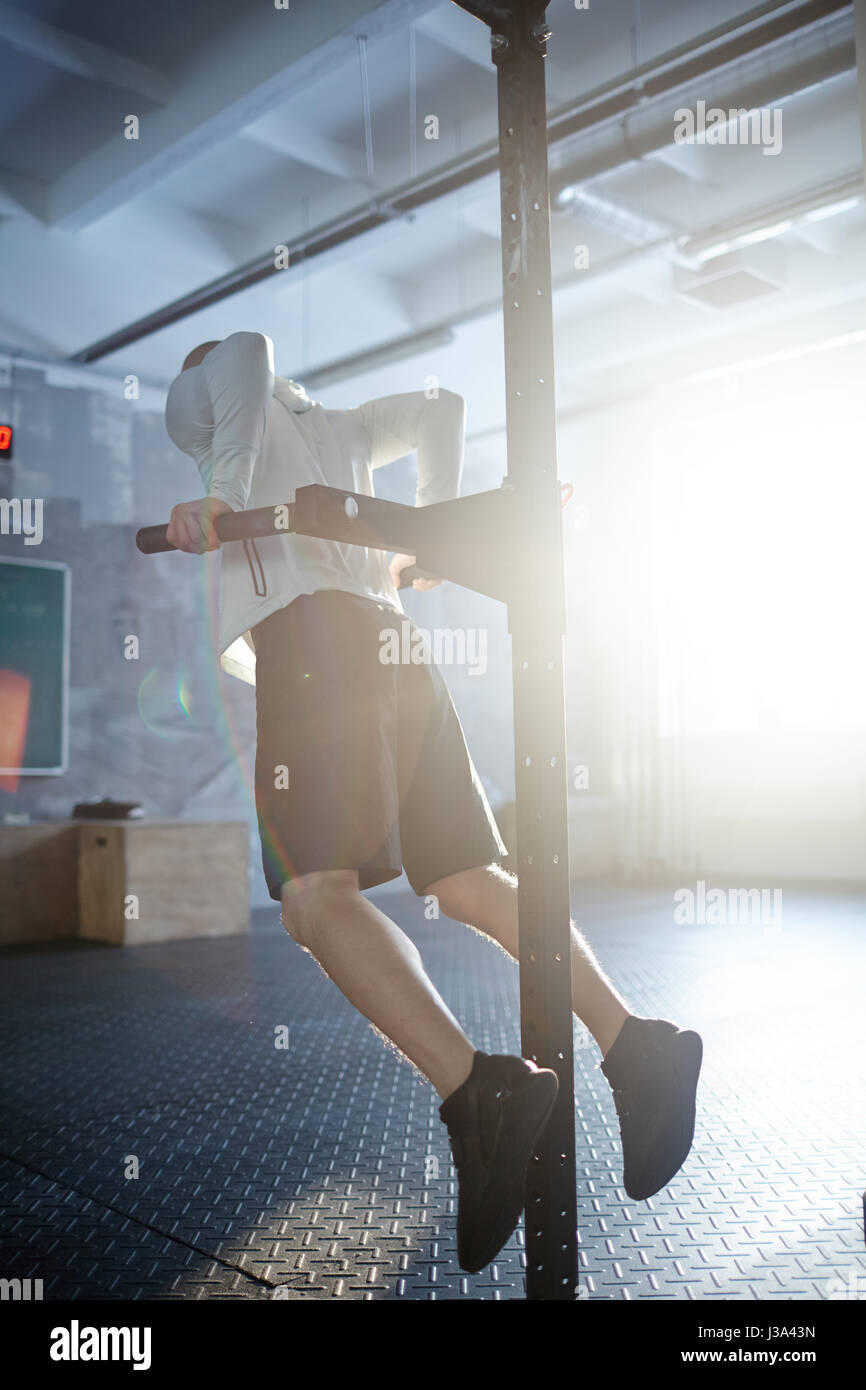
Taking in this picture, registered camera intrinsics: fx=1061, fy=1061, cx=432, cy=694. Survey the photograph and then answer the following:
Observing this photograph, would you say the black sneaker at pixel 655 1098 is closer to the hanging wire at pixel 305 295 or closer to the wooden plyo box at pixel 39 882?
the wooden plyo box at pixel 39 882

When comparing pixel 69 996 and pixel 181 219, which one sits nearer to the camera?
pixel 69 996

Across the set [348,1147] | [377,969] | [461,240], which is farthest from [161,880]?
[377,969]

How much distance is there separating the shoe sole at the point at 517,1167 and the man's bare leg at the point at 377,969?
0.07 m

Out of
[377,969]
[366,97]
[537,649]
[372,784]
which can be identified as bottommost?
[377,969]

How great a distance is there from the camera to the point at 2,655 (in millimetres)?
4891

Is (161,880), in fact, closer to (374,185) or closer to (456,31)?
(374,185)

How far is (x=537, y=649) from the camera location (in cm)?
109

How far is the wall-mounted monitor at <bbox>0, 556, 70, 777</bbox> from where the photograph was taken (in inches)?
193

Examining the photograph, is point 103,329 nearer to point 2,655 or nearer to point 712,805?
point 2,655

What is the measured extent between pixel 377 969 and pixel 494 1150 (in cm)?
21

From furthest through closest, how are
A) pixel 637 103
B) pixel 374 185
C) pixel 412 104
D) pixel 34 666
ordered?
pixel 34 666, pixel 374 185, pixel 412 104, pixel 637 103
